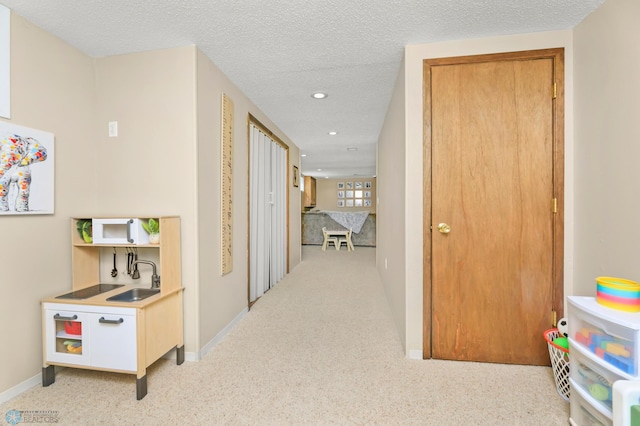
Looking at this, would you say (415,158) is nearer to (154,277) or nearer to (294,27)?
(294,27)

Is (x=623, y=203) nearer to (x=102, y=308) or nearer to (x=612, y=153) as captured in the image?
(x=612, y=153)

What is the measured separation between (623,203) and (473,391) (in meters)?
1.24

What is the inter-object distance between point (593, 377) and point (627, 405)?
0.35m

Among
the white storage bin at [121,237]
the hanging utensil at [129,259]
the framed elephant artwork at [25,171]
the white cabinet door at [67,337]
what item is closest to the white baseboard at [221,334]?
the white cabinet door at [67,337]

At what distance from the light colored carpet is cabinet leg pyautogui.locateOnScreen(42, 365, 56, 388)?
0.11 ft

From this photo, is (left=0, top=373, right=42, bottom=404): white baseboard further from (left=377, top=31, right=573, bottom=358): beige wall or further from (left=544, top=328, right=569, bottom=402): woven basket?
(left=544, top=328, right=569, bottom=402): woven basket

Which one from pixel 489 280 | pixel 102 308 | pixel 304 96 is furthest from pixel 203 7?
pixel 489 280

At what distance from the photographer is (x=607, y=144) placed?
151 centimetres

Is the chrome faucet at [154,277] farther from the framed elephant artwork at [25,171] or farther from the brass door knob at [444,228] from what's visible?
the brass door knob at [444,228]

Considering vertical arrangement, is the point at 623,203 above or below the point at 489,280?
above

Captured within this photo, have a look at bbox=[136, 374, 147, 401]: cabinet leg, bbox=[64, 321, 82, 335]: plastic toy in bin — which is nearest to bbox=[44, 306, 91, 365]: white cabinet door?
bbox=[64, 321, 82, 335]: plastic toy in bin

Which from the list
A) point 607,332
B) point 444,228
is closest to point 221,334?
point 444,228

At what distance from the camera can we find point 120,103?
80.6 inches

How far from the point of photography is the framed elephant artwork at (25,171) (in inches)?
60.9
